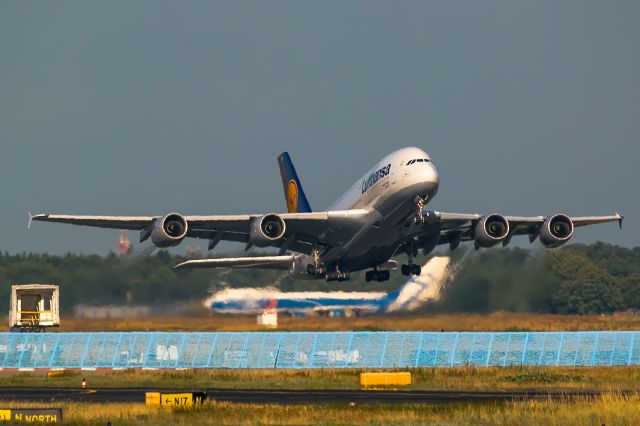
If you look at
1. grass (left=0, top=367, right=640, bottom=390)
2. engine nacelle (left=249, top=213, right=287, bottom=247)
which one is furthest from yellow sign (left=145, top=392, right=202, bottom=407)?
engine nacelle (left=249, top=213, right=287, bottom=247)

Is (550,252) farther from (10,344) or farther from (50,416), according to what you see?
(50,416)

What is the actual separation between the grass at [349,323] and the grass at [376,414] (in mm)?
30354

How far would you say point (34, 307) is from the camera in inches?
2825

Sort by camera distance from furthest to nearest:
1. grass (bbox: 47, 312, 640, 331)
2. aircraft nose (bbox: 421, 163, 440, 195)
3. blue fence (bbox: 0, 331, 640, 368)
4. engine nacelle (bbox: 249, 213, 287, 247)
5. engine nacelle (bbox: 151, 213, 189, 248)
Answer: grass (bbox: 47, 312, 640, 331)
blue fence (bbox: 0, 331, 640, 368)
engine nacelle (bbox: 249, 213, 287, 247)
engine nacelle (bbox: 151, 213, 189, 248)
aircraft nose (bbox: 421, 163, 440, 195)

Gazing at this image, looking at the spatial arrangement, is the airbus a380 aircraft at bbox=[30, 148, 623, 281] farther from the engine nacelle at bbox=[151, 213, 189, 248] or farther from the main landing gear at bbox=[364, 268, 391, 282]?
the main landing gear at bbox=[364, 268, 391, 282]

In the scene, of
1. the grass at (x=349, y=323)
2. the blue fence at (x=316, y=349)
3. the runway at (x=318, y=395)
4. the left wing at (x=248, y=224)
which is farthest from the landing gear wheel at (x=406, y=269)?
the runway at (x=318, y=395)

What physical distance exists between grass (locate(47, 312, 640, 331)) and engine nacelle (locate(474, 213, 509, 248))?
32.9 feet

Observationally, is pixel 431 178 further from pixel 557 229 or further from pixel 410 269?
pixel 410 269

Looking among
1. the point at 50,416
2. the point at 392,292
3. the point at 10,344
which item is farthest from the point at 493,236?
the point at 50,416

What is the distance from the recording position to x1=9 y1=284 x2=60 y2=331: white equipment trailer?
7000 cm

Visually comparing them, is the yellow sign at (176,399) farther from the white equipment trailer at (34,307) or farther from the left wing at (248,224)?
the white equipment trailer at (34,307)

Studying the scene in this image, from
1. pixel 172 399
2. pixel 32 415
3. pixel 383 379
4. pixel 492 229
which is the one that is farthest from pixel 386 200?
pixel 32 415

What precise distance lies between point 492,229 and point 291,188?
57.0 feet

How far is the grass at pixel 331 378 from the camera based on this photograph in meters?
46.6
